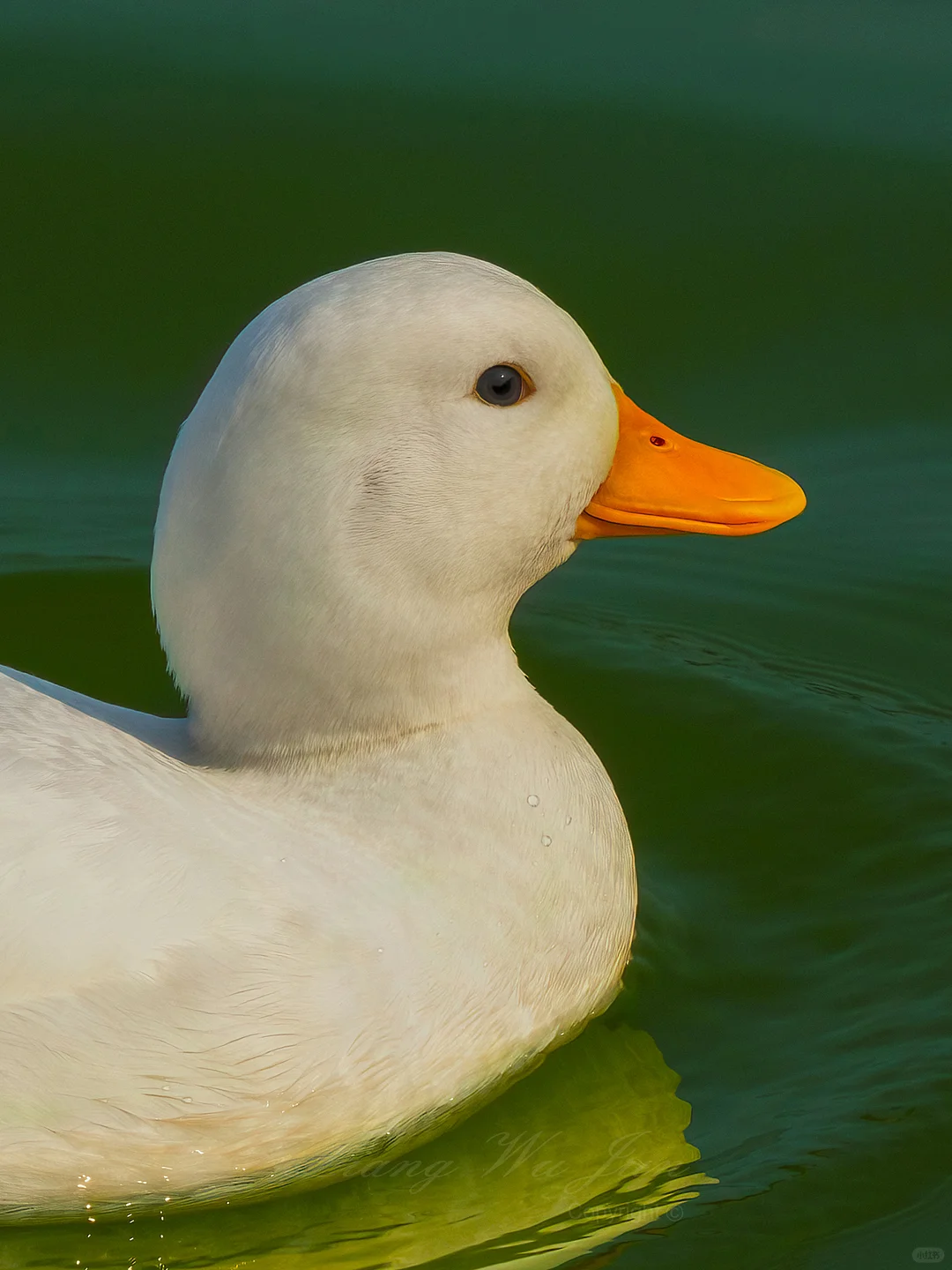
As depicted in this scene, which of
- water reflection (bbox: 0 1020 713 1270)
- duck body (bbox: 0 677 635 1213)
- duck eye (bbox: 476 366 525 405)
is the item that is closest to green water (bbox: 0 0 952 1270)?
water reflection (bbox: 0 1020 713 1270)

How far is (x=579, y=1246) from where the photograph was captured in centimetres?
302

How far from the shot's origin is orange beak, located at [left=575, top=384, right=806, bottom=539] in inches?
134

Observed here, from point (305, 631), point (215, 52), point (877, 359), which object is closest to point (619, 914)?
point (305, 631)

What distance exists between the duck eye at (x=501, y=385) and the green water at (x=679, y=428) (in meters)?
1.22

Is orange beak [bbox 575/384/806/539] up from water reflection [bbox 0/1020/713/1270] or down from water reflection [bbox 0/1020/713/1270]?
up

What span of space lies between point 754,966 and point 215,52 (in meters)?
3.99

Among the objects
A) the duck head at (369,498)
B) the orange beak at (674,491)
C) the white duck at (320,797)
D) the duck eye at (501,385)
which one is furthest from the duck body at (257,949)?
the duck eye at (501,385)

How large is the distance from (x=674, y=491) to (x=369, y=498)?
700 millimetres

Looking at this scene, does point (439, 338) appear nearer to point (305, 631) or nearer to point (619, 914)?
point (305, 631)

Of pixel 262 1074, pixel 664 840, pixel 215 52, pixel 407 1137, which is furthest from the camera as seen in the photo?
pixel 215 52

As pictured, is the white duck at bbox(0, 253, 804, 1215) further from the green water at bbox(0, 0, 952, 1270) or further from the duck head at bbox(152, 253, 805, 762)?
the green water at bbox(0, 0, 952, 1270)

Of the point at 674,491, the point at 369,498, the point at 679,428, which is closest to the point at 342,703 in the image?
the point at 369,498

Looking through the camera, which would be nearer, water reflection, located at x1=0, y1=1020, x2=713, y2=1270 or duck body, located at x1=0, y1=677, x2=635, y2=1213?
duck body, located at x1=0, y1=677, x2=635, y2=1213

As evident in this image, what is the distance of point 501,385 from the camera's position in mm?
3084
